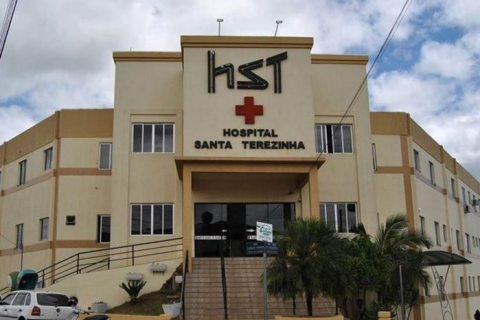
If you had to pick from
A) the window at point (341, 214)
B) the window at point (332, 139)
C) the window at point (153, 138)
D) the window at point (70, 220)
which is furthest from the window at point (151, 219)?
the window at point (332, 139)

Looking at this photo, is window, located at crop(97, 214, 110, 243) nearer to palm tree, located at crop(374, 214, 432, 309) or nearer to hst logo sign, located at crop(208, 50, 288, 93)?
hst logo sign, located at crop(208, 50, 288, 93)

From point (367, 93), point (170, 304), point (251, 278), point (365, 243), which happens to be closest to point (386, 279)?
point (365, 243)

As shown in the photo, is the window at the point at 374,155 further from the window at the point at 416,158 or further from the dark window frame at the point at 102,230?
the dark window frame at the point at 102,230

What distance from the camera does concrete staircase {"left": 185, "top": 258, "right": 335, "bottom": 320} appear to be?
794 inches

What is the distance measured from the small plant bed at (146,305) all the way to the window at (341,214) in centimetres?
848

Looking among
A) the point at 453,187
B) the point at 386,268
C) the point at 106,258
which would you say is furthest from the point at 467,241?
the point at 106,258

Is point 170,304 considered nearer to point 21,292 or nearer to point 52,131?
point 21,292

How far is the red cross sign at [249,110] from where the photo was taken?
25203 mm

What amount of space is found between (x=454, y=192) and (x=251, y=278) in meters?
22.5

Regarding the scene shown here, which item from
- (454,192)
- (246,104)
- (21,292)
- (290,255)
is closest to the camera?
(290,255)

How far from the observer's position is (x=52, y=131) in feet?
101

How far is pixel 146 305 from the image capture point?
72.7ft

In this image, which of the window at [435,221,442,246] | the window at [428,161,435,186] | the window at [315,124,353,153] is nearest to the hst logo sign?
the window at [315,124,353,153]

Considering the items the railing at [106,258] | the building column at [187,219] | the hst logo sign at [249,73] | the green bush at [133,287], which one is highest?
the hst logo sign at [249,73]
